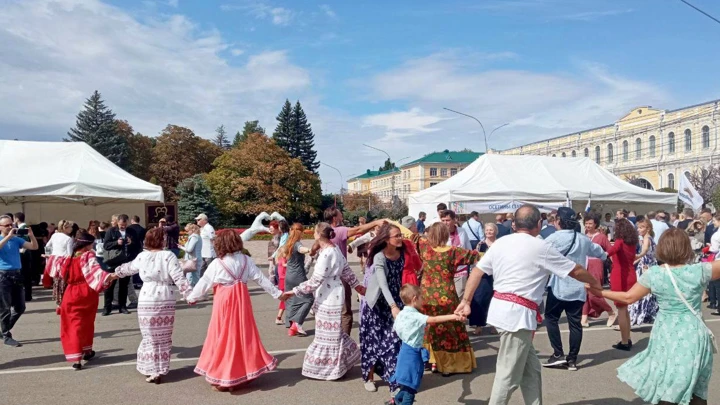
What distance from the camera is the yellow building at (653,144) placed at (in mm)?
53188

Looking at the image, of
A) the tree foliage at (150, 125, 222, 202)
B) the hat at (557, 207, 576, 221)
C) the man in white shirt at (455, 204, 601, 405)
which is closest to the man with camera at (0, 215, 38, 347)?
the man in white shirt at (455, 204, 601, 405)

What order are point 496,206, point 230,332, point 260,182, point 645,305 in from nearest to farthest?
point 230,332 < point 645,305 < point 496,206 < point 260,182

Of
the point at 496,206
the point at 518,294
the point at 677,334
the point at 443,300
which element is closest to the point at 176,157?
the point at 496,206

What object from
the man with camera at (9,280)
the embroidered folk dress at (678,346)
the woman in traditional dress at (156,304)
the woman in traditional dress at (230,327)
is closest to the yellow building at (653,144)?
the embroidered folk dress at (678,346)

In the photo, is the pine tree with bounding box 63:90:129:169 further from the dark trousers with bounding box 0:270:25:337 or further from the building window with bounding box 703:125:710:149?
the building window with bounding box 703:125:710:149

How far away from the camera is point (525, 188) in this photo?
17.5 metres

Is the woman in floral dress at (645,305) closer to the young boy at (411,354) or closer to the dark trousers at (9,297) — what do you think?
the young boy at (411,354)

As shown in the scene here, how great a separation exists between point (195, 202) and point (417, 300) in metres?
41.1

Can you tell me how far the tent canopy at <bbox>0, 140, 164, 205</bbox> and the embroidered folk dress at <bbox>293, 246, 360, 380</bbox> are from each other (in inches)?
364

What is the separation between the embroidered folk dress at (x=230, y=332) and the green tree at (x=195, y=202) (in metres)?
38.8

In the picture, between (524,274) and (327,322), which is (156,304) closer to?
(327,322)

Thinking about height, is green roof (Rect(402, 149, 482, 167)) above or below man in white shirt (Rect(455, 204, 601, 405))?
above

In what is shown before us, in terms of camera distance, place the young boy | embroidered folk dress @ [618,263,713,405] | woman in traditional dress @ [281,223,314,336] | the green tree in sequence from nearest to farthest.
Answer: embroidered folk dress @ [618,263,713,405] → the young boy → woman in traditional dress @ [281,223,314,336] → the green tree

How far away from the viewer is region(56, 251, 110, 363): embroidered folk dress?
6.19m
